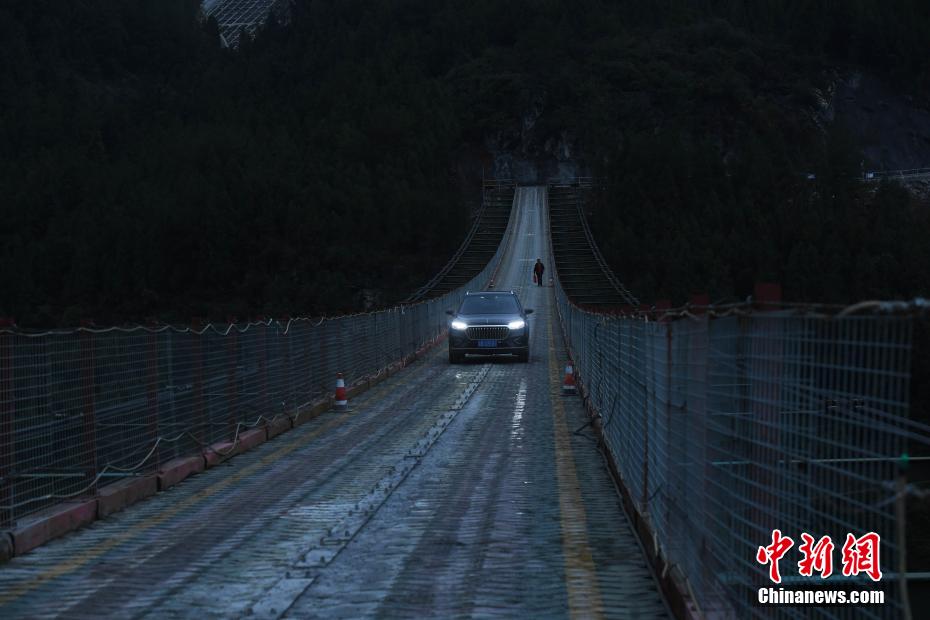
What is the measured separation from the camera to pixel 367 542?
403 inches

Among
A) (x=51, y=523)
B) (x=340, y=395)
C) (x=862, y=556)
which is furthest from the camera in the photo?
(x=340, y=395)

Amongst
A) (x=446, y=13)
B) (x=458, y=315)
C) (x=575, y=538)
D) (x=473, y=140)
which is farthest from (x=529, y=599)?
(x=446, y=13)

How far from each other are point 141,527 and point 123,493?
1195mm

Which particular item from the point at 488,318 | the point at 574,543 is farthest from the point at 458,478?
the point at 488,318

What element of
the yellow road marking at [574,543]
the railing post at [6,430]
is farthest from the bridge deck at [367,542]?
the railing post at [6,430]

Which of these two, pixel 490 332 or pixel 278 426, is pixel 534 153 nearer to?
pixel 490 332

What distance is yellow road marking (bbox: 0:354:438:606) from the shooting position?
8742 mm

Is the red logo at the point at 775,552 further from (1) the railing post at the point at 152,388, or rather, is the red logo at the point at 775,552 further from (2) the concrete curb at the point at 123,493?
(1) the railing post at the point at 152,388

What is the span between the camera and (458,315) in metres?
33.8

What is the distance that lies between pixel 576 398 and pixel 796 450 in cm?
1828

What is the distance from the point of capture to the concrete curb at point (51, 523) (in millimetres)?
9914

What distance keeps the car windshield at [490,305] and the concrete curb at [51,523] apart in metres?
22.9

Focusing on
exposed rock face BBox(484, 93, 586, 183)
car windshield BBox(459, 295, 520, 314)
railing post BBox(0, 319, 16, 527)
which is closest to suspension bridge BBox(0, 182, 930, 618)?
railing post BBox(0, 319, 16, 527)

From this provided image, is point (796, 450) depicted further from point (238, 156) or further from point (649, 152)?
point (238, 156)
